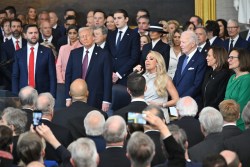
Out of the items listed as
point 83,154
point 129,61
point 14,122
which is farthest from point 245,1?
point 83,154

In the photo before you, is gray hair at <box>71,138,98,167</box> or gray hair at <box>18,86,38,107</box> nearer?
gray hair at <box>71,138,98,167</box>

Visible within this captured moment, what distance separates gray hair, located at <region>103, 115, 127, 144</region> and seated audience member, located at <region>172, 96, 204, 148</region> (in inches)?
64.3

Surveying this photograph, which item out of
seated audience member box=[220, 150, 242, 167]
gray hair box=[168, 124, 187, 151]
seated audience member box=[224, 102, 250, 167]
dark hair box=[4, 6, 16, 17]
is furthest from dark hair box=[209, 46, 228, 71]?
dark hair box=[4, 6, 16, 17]

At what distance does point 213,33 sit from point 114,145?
6826mm

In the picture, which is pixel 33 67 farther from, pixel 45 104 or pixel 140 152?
pixel 140 152

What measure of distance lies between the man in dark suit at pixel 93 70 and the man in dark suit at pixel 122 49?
3.14 ft

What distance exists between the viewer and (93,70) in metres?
12.5

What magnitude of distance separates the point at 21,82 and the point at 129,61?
1642 mm

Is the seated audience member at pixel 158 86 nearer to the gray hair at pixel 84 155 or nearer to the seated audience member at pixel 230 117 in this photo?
the seated audience member at pixel 230 117

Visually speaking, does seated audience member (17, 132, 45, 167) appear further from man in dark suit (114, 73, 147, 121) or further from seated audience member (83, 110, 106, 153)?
man in dark suit (114, 73, 147, 121)

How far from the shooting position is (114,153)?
8094 millimetres

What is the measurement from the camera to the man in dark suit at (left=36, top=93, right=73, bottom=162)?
8.93m

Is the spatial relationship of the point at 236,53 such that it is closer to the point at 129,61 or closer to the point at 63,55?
the point at 129,61

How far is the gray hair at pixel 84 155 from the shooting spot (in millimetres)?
7457
